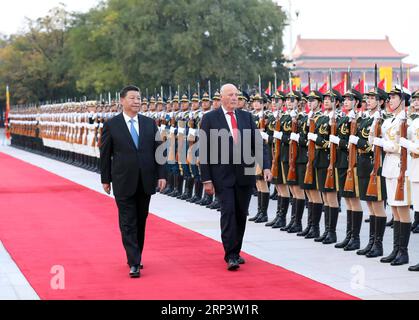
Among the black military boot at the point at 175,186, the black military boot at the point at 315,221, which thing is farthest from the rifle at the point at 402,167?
the black military boot at the point at 175,186

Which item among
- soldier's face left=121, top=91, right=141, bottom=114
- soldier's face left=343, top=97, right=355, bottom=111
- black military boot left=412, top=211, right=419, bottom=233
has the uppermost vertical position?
soldier's face left=121, top=91, right=141, bottom=114

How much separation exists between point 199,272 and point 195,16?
3619cm

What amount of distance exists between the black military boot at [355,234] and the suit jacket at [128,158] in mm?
2310

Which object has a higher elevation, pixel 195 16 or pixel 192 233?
pixel 195 16

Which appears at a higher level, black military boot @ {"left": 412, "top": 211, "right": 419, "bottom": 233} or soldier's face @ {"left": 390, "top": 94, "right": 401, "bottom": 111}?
soldier's face @ {"left": 390, "top": 94, "right": 401, "bottom": 111}

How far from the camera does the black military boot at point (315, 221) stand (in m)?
11.2

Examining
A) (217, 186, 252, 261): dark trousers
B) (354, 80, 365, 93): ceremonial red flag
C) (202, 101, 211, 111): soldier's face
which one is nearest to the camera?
(217, 186, 252, 261): dark trousers

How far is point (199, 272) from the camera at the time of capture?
29.0 ft

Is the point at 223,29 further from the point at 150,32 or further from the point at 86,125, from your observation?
the point at 86,125

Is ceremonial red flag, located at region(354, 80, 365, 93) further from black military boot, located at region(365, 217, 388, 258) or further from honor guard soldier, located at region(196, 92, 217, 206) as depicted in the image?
black military boot, located at region(365, 217, 388, 258)

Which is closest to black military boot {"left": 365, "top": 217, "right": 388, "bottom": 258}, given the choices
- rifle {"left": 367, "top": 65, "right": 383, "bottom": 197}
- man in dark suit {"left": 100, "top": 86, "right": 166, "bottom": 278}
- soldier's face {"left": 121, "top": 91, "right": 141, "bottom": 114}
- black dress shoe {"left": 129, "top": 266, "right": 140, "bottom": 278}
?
rifle {"left": 367, "top": 65, "right": 383, "bottom": 197}

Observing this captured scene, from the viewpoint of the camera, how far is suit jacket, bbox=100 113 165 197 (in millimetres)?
8969

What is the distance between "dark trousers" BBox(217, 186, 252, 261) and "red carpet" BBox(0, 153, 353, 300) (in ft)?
0.66
